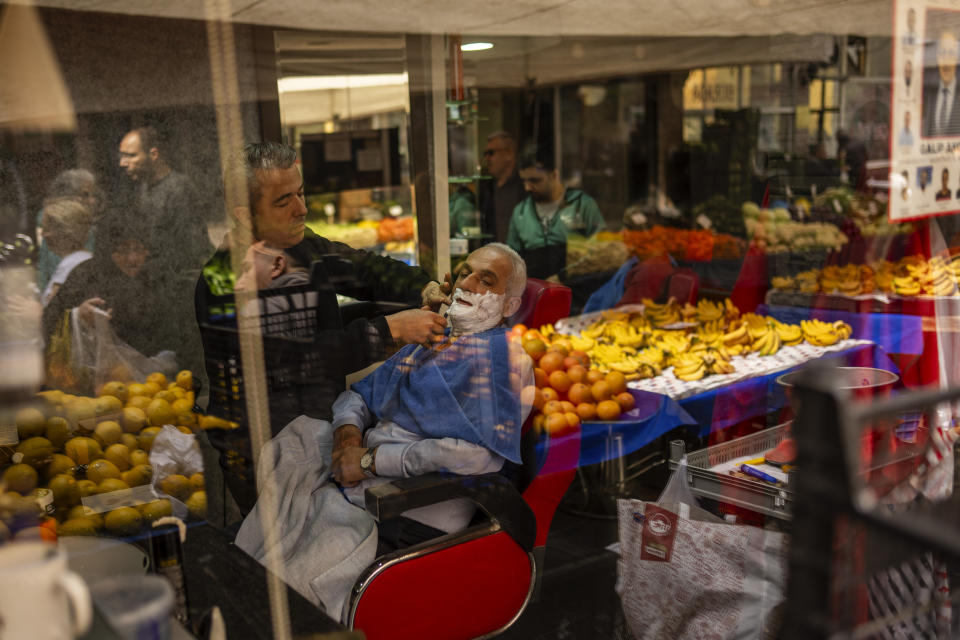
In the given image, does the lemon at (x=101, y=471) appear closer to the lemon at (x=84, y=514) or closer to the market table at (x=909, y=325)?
the lemon at (x=84, y=514)

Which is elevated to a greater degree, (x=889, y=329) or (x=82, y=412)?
(x=82, y=412)

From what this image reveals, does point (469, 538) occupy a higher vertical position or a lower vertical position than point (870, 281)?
lower

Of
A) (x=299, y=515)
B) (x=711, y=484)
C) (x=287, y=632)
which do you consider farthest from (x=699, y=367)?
(x=287, y=632)

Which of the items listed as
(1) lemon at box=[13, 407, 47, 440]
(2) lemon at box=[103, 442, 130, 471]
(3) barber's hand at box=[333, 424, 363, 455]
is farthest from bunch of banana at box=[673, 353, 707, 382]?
(1) lemon at box=[13, 407, 47, 440]

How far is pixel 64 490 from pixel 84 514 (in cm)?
15

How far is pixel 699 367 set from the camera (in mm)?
3598

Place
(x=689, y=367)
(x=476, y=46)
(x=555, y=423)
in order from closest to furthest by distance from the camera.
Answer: (x=555, y=423)
(x=689, y=367)
(x=476, y=46)

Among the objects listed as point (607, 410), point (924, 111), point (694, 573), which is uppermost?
point (924, 111)

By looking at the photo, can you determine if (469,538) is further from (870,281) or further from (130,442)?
(870,281)

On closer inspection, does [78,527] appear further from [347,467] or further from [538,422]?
[538,422]

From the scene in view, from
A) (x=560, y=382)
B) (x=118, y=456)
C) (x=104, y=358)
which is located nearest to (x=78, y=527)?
(x=118, y=456)

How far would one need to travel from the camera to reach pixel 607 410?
314 cm

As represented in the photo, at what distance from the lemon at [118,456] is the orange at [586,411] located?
1644 millimetres

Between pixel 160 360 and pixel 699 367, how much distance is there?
7.78 feet
